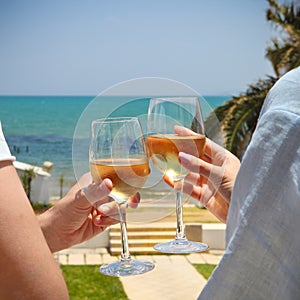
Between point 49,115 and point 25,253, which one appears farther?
point 49,115

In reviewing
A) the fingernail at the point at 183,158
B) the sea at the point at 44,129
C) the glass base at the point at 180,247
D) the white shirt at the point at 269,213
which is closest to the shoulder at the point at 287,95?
the white shirt at the point at 269,213

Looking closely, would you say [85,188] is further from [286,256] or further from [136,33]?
[136,33]

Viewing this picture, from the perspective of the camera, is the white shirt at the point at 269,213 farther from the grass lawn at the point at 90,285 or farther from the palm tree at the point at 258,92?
the palm tree at the point at 258,92

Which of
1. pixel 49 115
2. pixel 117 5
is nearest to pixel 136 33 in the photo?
pixel 117 5

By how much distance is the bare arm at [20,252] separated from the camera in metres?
0.73

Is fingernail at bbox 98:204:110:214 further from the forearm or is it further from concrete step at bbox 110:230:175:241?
concrete step at bbox 110:230:175:241

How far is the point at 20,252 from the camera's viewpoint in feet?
2.39

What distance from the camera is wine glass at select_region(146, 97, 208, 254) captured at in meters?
0.92

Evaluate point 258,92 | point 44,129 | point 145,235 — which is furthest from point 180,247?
point 44,129

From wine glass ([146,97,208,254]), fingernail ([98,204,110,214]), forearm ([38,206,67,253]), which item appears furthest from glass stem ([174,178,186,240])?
forearm ([38,206,67,253])

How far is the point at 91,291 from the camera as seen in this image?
A: 20.9ft

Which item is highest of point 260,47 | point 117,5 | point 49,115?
point 117,5

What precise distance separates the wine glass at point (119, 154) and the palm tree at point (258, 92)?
7.90 m

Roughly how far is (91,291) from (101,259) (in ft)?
3.32
